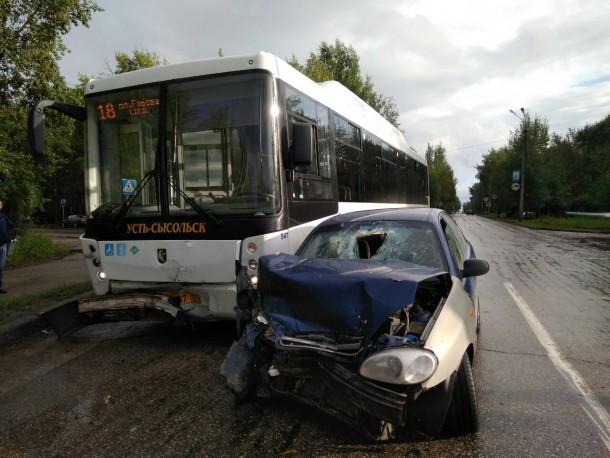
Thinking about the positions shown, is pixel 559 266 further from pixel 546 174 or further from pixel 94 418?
pixel 546 174

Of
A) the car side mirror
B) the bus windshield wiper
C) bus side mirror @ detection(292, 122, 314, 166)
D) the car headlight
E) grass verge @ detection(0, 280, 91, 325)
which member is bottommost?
grass verge @ detection(0, 280, 91, 325)

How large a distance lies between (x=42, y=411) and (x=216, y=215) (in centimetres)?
230

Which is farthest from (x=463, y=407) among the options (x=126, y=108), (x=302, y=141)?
(x=126, y=108)

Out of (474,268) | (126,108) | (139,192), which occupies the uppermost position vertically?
(126,108)

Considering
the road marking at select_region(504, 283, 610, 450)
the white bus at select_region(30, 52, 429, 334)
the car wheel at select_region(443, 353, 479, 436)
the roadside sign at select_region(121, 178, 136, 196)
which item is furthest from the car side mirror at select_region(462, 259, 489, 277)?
the roadside sign at select_region(121, 178, 136, 196)

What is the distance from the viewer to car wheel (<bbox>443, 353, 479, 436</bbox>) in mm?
2934

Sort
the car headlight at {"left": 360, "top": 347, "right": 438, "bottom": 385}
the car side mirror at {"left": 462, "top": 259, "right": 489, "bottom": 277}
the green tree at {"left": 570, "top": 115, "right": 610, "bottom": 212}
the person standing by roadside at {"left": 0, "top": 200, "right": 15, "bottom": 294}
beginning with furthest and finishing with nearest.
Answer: the green tree at {"left": 570, "top": 115, "right": 610, "bottom": 212}, the person standing by roadside at {"left": 0, "top": 200, "right": 15, "bottom": 294}, the car side mirror at {"left": 462, "top": 259, "right": 489, "bottom": 277}, the car headlight at {"left": 360, "top": 347, "right": 438, "bottom": 385}

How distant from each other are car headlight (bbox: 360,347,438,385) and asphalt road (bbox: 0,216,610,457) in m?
0.66

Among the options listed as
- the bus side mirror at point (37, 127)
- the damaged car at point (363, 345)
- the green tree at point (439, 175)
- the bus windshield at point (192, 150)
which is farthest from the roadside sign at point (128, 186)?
the green tree at point (439, 175)

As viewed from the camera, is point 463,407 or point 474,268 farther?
point 474,268

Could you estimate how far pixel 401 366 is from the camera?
2.48 metres

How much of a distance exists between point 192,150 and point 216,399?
2649 mm

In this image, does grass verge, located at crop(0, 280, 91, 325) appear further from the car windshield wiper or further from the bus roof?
the bus roof

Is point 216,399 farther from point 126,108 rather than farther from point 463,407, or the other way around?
point 126,108
